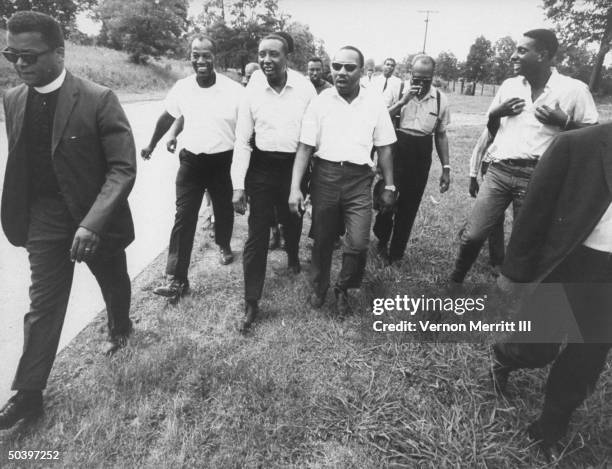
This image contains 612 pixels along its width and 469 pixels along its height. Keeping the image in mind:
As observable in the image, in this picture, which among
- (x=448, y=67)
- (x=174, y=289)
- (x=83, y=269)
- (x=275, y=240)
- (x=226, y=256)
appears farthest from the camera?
(x=448, y=67)

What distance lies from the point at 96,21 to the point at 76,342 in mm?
56746

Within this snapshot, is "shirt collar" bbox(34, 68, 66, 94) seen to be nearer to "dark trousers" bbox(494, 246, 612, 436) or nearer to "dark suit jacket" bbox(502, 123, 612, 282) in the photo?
"dark suit jacket" bbox(502, 123, 612, 282)

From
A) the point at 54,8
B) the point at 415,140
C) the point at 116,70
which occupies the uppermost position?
the point at 54,8

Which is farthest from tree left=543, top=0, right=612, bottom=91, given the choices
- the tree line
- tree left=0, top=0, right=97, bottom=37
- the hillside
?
tree left=0, top=0, right=97, bottom=37

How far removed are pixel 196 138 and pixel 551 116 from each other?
9.51 ft

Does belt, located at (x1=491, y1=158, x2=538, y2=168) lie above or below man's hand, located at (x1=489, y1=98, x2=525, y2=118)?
below

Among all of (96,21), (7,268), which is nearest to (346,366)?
(7,268)

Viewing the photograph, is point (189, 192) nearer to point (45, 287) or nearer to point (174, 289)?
point (174, 289)

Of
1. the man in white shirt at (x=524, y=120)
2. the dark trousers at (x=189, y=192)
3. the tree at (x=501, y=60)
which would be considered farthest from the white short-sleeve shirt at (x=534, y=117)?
the tree at (x=501, y=60)

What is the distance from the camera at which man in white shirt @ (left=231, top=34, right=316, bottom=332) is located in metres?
3.09

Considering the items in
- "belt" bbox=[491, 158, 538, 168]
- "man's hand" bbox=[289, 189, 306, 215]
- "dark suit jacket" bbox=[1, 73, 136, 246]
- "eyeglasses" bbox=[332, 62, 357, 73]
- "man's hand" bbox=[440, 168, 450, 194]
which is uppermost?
"eyeglasses" bbox=[332, 62, 357, 73]

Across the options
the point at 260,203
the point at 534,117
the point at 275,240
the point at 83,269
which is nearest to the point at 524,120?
the point at 534,117

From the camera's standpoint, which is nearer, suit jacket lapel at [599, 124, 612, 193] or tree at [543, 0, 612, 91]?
suit jacket lapel at [599, 124, 612, 193]

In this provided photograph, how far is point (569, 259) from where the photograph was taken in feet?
6.47
